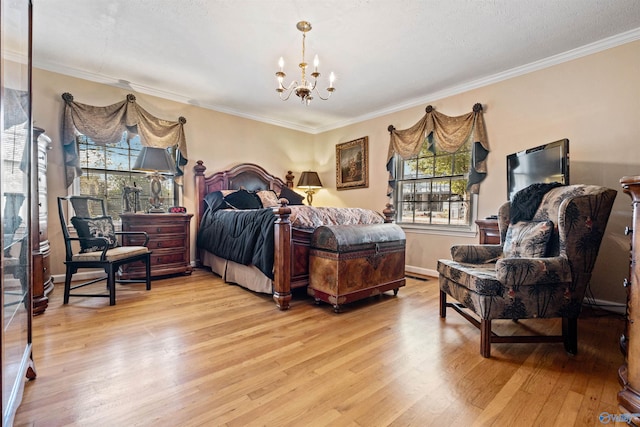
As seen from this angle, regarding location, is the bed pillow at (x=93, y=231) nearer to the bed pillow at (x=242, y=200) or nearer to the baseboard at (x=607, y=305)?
the bed pillow at (x=242, y=200)

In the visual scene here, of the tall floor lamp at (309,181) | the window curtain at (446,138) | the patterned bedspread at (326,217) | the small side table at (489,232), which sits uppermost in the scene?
the window curtain at (446,138)

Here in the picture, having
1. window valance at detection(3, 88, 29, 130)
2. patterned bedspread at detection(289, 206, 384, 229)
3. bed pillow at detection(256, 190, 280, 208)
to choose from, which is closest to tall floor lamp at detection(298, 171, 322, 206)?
bed pillow at detection(256, 190, 280, 208)

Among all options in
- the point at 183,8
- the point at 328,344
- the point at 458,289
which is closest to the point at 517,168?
the point at 458,289

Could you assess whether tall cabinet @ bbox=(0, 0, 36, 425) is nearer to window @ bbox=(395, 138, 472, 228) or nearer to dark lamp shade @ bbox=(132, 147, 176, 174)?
dark lamp shade @ bbox=(132, 147, 176, 174)

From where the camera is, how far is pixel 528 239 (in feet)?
6.69

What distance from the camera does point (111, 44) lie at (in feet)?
9.27

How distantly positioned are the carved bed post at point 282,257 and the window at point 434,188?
7.96ft

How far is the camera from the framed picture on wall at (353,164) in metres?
4.86

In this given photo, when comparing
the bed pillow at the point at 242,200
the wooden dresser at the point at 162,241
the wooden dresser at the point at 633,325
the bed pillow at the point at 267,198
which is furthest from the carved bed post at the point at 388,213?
the wooden dresser at the point at 162,241

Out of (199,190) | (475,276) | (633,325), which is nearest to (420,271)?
(475,276)

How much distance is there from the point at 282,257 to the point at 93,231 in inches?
79.2

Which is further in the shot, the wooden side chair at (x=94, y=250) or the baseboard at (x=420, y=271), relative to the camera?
the baseboard at (x=420, y=271)

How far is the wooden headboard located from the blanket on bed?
1.53 ft

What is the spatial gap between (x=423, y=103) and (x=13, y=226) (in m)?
4.32
